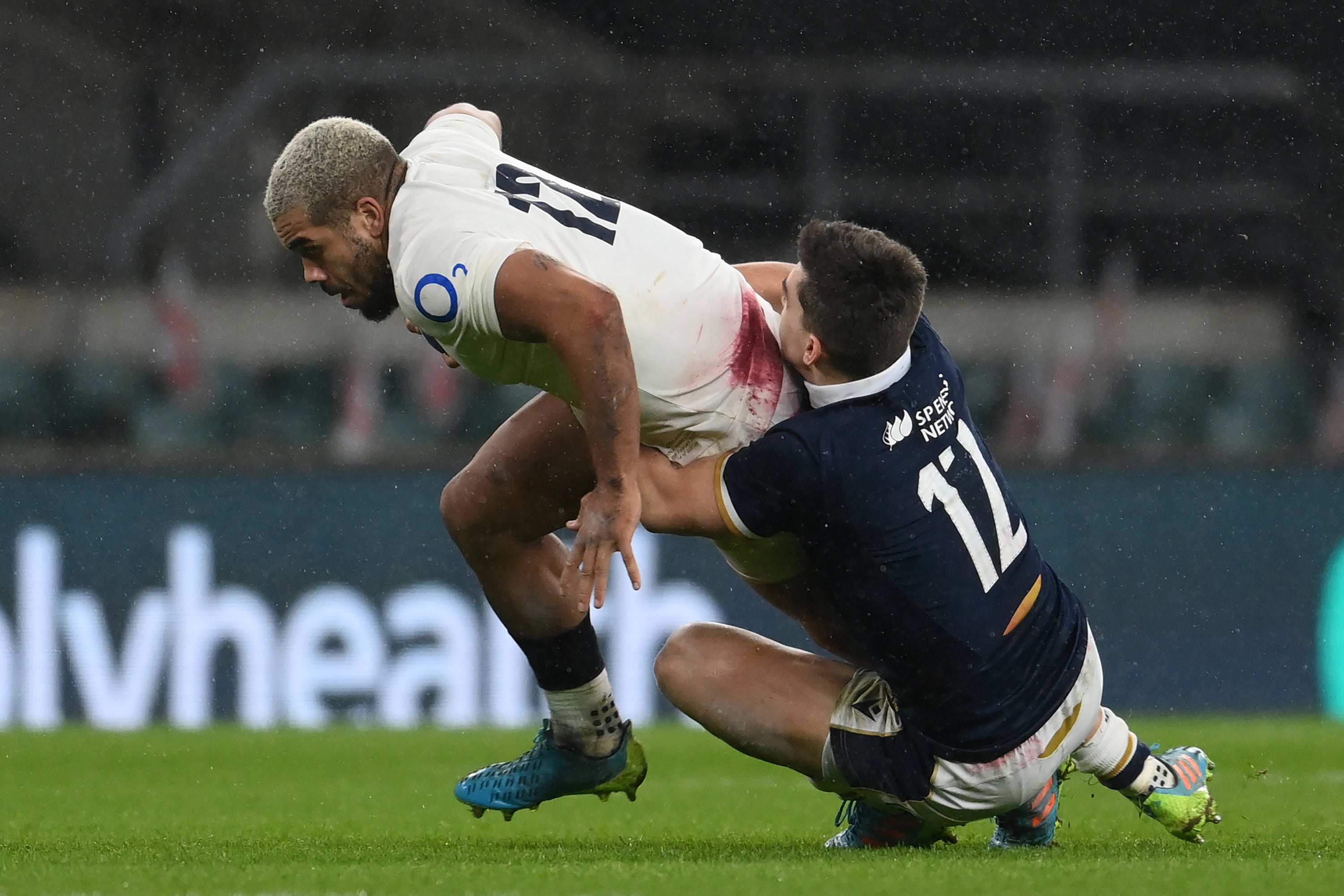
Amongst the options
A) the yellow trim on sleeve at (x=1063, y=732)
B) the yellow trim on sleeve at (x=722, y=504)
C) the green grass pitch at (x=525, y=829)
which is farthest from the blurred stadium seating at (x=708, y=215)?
the yellow trim on sleeve at (x=722, y=504)

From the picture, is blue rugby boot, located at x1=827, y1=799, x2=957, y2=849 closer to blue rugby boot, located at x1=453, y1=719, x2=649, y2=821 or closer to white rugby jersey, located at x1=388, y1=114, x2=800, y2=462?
blue rugby boot, located at x1=453, y1=719, x2=649, y2=821

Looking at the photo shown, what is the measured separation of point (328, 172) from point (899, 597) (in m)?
1.54

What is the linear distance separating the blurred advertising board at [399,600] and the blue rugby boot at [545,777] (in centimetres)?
432

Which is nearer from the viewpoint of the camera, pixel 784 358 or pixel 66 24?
pixel 784 358

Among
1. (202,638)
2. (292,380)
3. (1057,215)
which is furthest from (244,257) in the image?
(1057,215)

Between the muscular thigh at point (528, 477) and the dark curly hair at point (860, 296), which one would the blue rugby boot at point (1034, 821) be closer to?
the dark curly hair at point (860, 296)

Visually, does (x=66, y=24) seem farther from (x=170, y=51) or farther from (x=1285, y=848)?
(x=1285, y=848)

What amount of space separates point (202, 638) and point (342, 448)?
1.46 m

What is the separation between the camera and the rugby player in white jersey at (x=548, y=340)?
3.91m

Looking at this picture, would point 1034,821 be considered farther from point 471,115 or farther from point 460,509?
point 471,115

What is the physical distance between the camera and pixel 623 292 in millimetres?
4250

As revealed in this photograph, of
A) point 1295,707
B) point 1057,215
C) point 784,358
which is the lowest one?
point 1295,707

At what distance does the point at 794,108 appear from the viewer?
12.3 m

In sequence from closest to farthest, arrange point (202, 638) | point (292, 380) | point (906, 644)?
point (906, 644) → point (202, 638) → point (292, 380)
